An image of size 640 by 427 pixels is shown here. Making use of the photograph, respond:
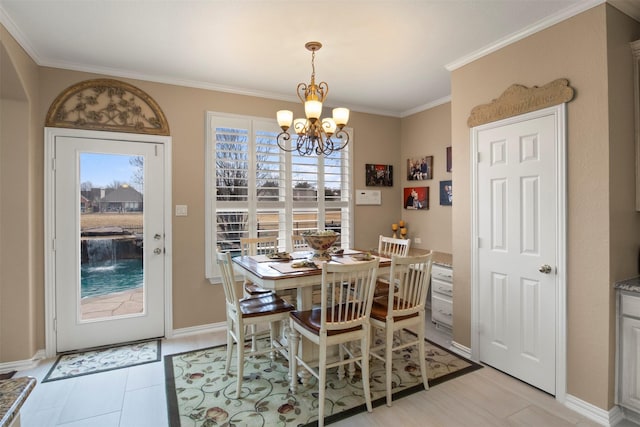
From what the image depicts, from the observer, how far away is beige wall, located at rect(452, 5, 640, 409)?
2.17m

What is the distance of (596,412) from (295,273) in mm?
2200

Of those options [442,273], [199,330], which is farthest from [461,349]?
[199,330]

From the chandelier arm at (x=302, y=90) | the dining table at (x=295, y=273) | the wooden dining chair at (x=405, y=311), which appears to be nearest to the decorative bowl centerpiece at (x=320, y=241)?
the dining table at (x=295, y=273)

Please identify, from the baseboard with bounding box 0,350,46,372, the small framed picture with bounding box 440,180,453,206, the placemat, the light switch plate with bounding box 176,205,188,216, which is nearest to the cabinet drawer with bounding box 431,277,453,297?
the small framed picture with bounding box 440,180,453,206

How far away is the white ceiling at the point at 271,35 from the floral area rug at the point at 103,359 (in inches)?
108

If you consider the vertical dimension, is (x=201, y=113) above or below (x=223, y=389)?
above

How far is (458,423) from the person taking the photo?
7.11 ft

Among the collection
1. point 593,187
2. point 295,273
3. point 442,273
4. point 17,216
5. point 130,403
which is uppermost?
point 593,187

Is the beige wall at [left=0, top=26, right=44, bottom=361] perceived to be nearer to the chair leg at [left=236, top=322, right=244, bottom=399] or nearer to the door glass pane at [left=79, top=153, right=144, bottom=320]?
the door glass pane at [left=79, top=153, right=144, bottom=320]

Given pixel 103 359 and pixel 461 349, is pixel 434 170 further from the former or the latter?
pixel 103 359

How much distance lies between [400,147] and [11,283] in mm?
4694

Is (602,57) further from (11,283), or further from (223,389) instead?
(11,283)

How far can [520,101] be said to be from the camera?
8.54 ft

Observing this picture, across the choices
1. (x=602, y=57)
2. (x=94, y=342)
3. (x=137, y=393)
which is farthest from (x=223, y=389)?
(x=602, y=57)
